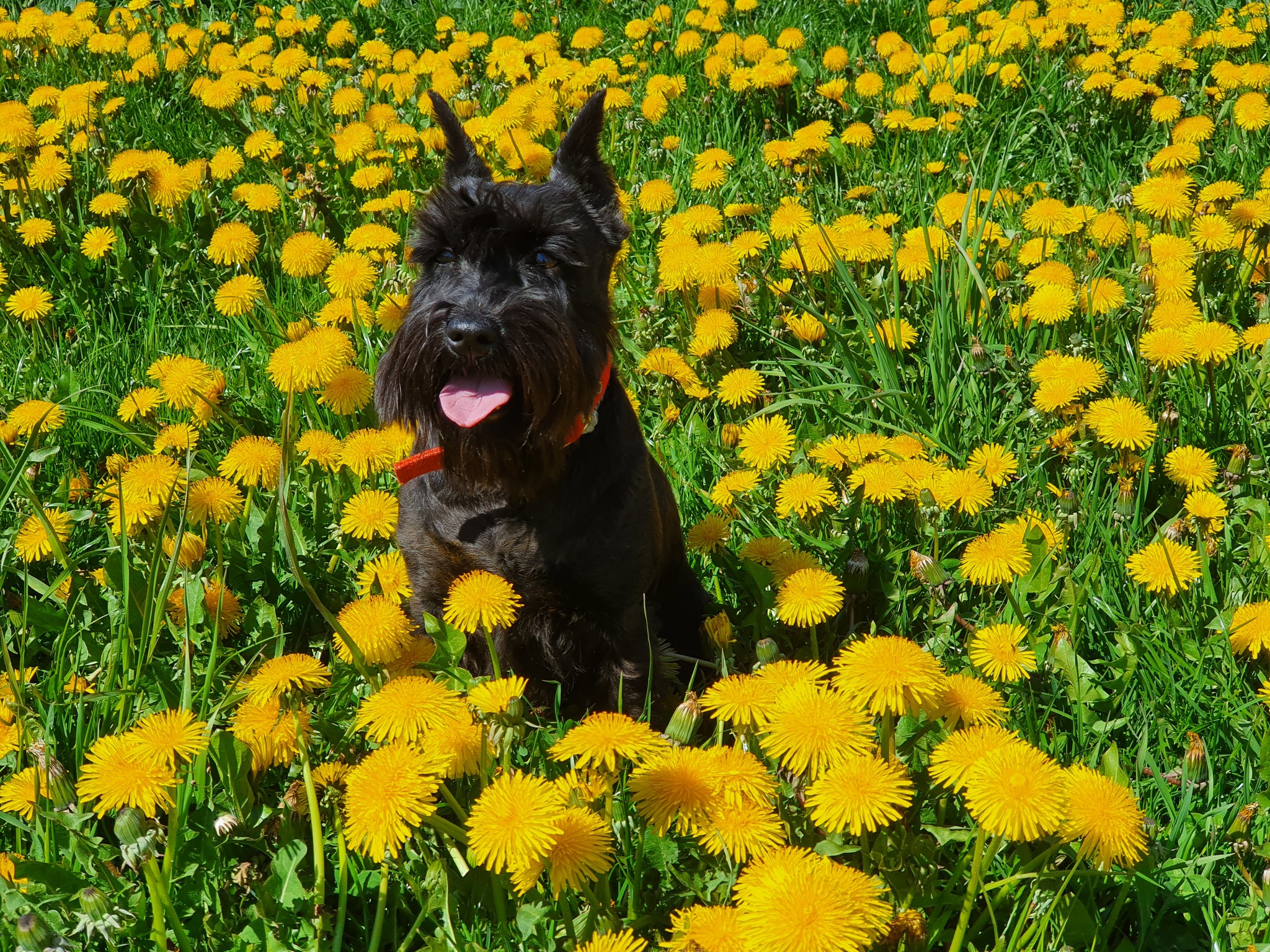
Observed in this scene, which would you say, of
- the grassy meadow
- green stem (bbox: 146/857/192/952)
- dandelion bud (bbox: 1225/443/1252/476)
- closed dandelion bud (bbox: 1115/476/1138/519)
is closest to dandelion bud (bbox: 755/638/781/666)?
the grassy meadow

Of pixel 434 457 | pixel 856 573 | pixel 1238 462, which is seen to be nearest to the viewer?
pixel 434 457

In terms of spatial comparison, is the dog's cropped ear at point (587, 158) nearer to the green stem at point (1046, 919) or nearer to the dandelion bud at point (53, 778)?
the dandelion bud at point (53, 778)

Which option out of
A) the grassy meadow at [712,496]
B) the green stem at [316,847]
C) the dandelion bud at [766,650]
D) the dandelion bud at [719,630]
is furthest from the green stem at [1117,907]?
the green stem at [316,847]

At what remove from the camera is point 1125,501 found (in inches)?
132

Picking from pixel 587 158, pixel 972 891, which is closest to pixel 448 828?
pixel 972 891

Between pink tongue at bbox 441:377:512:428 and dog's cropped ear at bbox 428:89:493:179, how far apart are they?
748mm

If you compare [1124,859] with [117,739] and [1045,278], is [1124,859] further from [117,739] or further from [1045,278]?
[1045,278]

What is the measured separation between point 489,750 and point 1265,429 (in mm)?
3137

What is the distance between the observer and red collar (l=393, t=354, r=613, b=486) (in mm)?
2807

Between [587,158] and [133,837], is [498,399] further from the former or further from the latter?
[133,837]

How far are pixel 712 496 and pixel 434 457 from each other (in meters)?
0.97

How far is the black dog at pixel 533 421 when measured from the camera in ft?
8.76

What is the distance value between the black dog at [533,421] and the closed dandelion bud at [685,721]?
533 mm

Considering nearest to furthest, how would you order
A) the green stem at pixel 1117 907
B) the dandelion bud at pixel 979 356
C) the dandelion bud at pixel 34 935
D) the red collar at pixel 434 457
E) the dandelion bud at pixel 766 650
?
1. the dandelion bud at pixel 34 935
2. the green stem at pixel 1117 907
3. the dandelion bud at pixel 766 650
4. the red collar at pixel 434 457
5. the dandelion bud at pixel 979 356
